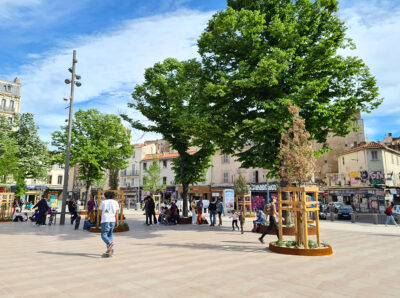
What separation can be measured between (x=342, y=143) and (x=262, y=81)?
133 feet

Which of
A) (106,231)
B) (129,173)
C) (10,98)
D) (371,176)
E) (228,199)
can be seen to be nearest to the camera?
(106,231)

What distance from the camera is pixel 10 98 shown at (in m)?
45.2

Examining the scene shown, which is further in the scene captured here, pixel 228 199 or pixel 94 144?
pixel 228 199

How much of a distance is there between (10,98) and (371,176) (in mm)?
56434

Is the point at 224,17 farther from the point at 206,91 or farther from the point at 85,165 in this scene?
the point at 85,165

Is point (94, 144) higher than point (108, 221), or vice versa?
point (94, 144)

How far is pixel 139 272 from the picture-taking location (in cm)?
573

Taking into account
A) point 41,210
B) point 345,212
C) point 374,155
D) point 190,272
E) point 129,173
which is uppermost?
point 374,155

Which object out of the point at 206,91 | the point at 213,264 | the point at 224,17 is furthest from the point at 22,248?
the point at 224,17

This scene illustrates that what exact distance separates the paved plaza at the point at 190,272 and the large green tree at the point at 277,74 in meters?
5.49

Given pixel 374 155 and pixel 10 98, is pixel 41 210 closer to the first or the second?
pixel 374 155

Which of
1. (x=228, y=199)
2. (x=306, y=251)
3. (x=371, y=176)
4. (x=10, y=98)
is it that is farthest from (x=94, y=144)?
(x=371, y=176)

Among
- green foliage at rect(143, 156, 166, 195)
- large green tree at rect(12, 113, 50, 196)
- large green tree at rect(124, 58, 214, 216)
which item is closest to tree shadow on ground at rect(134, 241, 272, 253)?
large green tree at rect(124, 58, 214, 216)

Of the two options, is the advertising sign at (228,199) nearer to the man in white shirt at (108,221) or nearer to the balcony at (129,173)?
the man in white shirt at (108,221)
